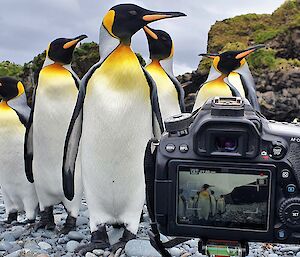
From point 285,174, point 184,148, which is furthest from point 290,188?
point 184,148

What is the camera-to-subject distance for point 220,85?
15.5 ft

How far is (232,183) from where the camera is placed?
1309mm

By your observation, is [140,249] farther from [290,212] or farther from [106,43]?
[290,212]

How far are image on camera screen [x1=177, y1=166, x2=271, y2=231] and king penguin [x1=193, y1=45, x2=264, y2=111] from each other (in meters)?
3.27

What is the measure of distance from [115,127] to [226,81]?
2526 mm

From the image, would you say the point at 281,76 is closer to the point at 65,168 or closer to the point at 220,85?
the point at 220,85

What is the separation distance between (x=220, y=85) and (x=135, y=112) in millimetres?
2246

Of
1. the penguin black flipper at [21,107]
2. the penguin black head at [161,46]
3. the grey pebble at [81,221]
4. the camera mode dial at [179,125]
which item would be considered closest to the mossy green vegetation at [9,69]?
the penguin black head at [161,46]

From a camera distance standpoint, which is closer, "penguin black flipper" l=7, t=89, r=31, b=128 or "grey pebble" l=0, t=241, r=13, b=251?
"grey pebble" l=0, t=241, r=13, b=251

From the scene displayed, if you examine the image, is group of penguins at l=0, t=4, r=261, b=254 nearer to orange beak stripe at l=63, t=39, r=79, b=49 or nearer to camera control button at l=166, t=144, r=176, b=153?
orange beak stripe at l=63, t=39, r=79, b=49

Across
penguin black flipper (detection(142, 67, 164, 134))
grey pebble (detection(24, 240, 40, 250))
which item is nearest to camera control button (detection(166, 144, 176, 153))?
penguin black flipper (detection(142, 67, 164, 134))

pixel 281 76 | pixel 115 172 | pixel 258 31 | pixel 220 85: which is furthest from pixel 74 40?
pixel 258 31

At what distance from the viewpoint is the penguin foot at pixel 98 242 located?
2674mm

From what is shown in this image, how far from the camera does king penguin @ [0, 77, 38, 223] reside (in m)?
3.41
